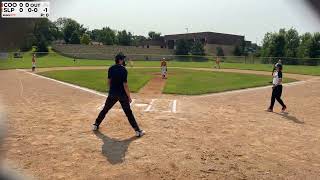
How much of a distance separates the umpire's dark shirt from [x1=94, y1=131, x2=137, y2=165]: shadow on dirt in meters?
0.95

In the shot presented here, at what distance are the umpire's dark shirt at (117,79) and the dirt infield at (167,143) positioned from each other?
92 centimetres

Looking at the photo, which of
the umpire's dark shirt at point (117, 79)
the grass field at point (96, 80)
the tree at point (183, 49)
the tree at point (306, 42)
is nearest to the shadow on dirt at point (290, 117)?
the umpire's dark shirt at point (117, 79)

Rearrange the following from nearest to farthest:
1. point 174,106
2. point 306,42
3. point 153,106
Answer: point 306,42
point 153,106
point 174,106

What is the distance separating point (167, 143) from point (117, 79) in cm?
168

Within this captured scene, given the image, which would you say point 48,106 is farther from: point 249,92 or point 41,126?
point 249,92

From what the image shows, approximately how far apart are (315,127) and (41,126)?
22.4ft

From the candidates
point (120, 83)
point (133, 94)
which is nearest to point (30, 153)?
point (120, 83)

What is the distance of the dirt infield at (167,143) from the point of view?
5.42 meters

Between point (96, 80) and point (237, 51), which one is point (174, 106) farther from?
point (237, 51)

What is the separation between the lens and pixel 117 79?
24.7 feet

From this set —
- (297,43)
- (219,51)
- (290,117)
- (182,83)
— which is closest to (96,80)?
(182,83)

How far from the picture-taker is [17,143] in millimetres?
6707

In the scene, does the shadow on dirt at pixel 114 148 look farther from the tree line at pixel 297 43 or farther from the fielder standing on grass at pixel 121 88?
the tree line at pixel 297 43
